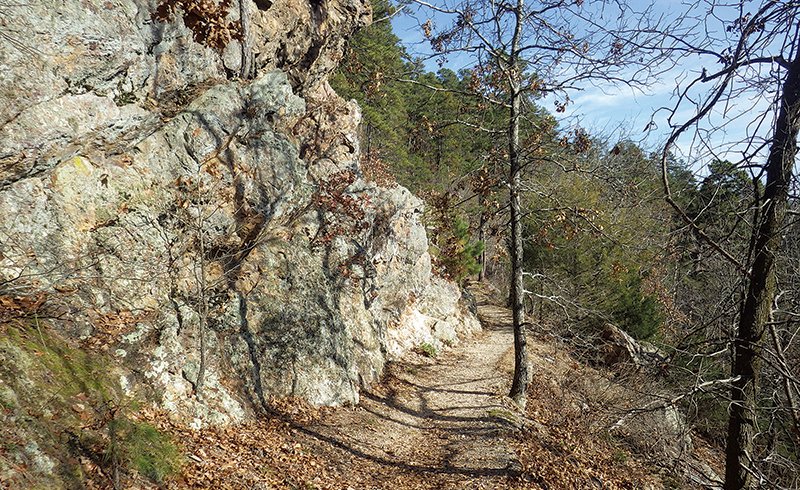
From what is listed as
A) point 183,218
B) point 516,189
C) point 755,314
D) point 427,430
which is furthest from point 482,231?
point 755,314

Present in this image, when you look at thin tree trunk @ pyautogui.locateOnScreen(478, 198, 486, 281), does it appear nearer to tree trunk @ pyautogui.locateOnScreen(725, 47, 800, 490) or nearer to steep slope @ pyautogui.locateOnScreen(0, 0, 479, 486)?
steep slope @ pyautogui.locateOnScreen(0, 0, 479, 486)

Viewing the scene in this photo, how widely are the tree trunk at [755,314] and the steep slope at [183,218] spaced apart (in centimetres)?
570

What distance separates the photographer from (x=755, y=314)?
12.6 feet

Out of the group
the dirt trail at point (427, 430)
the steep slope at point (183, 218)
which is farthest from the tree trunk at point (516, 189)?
the steep slope at point (183, 218)

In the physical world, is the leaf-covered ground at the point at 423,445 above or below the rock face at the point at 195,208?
below

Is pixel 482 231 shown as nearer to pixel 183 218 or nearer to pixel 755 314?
pixel 183 218

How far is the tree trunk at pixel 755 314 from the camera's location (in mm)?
3477

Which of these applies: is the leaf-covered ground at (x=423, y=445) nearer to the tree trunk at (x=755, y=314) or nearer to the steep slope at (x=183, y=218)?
the steep slope at (x=183, y=218)

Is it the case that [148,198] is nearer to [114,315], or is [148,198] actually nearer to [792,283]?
[114,315]

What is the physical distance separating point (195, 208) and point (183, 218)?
1218 mm

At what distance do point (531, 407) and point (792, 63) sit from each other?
9.46 meters

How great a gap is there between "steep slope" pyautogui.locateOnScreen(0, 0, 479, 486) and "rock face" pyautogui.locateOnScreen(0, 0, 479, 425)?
0.12 ft

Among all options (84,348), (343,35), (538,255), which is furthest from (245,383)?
(538,255)

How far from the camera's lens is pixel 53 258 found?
6.65 meters
